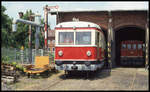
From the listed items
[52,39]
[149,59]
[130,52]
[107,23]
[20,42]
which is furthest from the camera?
[52,39]

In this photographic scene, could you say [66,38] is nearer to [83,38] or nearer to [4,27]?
[83,38]

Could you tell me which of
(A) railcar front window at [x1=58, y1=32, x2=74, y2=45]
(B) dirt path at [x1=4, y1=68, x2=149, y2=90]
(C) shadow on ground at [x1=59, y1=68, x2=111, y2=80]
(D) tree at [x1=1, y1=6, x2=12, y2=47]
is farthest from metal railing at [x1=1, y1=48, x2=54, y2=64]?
(D) tree at [x1=1, y1=6, x2=12, y2=47]

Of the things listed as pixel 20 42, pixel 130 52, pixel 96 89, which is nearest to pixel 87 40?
pixel 96 89

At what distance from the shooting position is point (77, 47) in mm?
12359

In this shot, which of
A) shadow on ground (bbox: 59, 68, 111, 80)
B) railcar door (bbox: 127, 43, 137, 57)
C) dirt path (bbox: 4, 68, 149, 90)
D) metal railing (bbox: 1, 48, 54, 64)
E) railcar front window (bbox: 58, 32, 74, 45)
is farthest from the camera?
railcar door (bbox: 127, 43, 137, 57)

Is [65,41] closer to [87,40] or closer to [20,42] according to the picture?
[87,40]

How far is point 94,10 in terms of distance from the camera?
1967 centimetres

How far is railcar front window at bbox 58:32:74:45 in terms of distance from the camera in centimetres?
1253

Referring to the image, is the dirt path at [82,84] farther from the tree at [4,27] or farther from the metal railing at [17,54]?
the tree at [4,27]

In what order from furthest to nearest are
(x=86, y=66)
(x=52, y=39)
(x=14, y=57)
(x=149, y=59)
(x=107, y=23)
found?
(x=52, y=39), (x=107, y=23), (x=149, y=59), (x=14, y=57), (x=86, y=66)

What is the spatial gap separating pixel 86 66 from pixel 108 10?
851 cm

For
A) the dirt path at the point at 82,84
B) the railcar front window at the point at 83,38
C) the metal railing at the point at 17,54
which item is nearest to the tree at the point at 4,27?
the metal railing at the point at 17,54

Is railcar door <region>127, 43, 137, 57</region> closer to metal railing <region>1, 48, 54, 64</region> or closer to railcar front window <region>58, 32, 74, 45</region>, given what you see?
metal railing <region>1, 48, 54, 64</region>

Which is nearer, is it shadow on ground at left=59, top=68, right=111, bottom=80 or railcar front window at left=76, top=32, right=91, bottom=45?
railcar front window at left=76, top=32, right=91, bottom=45
